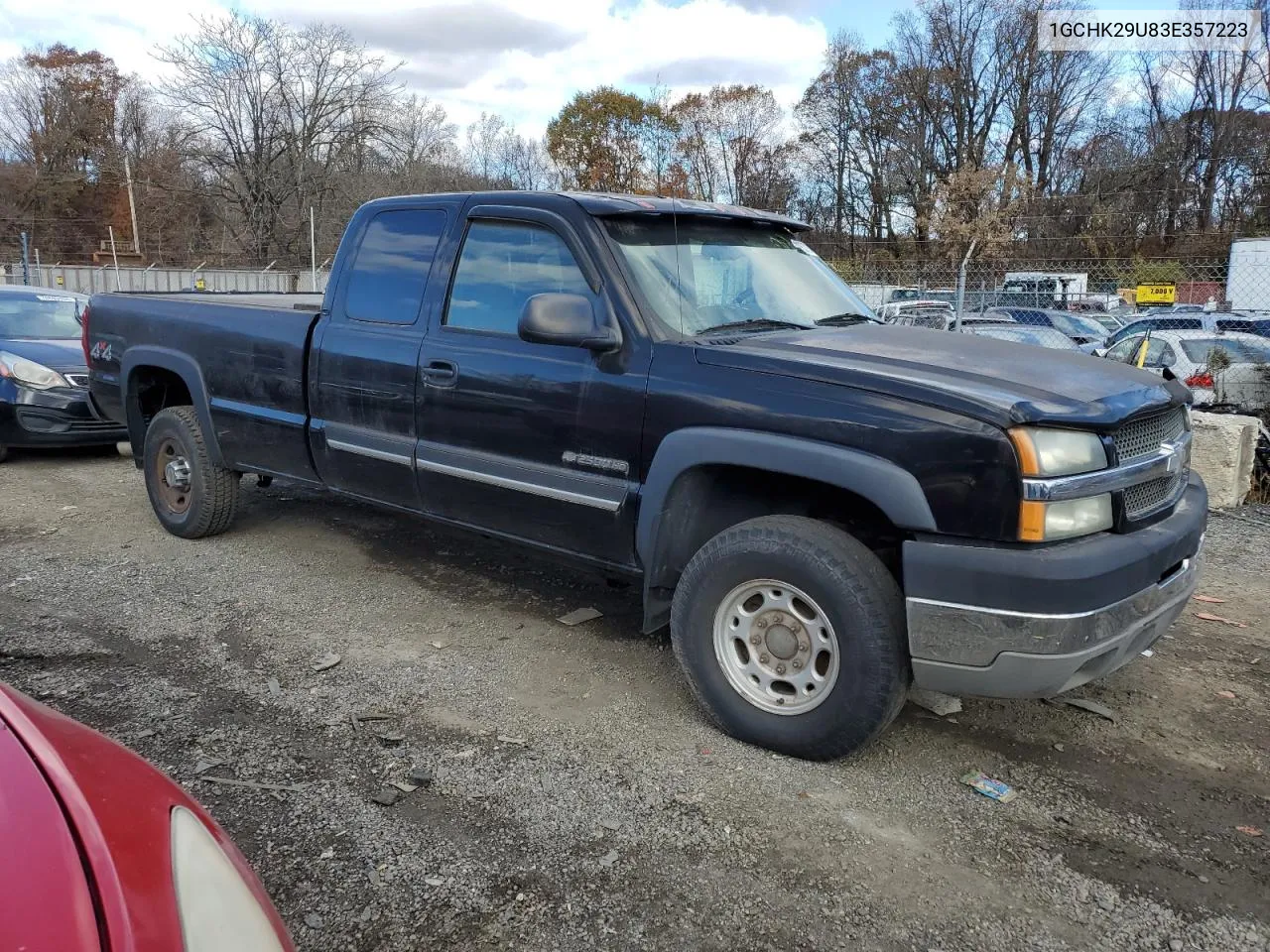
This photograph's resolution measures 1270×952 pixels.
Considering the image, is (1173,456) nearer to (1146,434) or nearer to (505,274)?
(1146,434)

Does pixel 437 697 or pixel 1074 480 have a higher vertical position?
pixel 1074 480

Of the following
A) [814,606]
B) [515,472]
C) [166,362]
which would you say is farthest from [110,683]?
[814,606]

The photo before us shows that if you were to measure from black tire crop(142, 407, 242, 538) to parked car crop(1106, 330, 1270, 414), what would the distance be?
5.56 meters

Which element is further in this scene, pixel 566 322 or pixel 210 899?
pixel 566 322

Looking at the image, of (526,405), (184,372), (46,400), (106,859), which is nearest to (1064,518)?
(526,405)

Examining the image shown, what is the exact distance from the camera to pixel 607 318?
11.8 ft

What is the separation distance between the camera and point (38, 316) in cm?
903

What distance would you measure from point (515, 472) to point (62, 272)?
32.6 metres

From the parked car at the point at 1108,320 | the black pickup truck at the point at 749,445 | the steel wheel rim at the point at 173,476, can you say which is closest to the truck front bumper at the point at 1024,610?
the black pickup truck at the point at 749,445

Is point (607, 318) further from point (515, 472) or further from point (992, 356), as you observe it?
point (992, 356)

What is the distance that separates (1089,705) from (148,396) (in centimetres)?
575

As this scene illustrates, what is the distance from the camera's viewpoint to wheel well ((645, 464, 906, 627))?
10.8 feet

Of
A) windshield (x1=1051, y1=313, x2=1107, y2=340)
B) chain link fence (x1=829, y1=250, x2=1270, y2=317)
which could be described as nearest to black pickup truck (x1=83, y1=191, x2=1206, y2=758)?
chain link fence (x1=829, y1=250, x2=1270, y2=317)

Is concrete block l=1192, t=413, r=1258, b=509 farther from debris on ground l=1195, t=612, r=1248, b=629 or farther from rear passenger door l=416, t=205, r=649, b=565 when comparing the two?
rear passenger door l=416, t=205, r=649, b=565
